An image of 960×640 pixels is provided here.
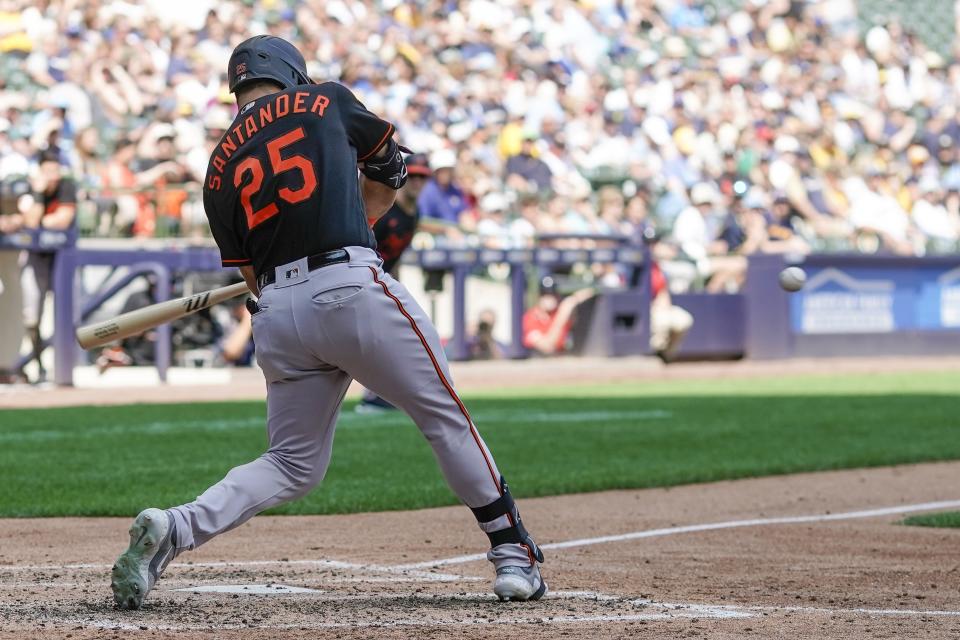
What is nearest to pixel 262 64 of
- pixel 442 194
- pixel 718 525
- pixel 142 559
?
pixel 142 559

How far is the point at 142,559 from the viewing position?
13.8ft

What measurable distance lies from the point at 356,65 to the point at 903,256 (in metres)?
7.96

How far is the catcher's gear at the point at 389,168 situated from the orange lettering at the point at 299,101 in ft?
0.93

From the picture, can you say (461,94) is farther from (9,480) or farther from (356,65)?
(9,480)

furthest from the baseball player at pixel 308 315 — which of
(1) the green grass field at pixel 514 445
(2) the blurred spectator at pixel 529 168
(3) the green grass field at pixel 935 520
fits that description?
(2) the blurred spectator at pixel 529 168

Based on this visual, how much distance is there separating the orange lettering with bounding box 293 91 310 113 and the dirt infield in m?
1.44

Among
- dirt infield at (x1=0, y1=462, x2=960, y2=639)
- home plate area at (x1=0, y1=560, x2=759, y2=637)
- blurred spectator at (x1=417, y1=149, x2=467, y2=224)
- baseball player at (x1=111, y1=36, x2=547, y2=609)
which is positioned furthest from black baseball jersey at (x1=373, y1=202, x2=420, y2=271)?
baseball player at (x1=111, y1=36, x2=547, y2=609)

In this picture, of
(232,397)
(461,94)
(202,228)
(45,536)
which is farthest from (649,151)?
(45,536)

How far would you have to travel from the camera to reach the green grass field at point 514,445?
8039 millimetres

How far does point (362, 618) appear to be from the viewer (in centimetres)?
423

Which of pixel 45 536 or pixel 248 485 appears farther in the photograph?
pixel 45 536

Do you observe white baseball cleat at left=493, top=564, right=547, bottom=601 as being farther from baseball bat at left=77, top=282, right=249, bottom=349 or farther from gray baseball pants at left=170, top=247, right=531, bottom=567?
baseball bat at left=77, top=282, right=249, bottom=349

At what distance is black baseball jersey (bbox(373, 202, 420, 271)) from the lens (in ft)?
37.5

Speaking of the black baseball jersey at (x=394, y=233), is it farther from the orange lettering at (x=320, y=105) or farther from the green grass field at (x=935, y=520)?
the orange lettering at (x=320, y=105)
